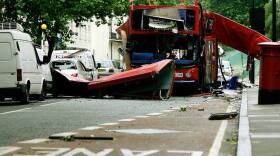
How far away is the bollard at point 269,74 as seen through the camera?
67.4 ft

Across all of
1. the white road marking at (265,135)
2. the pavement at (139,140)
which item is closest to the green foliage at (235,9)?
the pavement at (139,140)

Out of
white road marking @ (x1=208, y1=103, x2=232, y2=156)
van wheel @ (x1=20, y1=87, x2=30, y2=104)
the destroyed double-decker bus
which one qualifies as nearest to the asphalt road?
van wheel @ (x1=20, y1=87, x2=30, y2=104)

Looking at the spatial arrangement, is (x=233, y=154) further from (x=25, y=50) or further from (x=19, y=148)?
(x=25, y=50)

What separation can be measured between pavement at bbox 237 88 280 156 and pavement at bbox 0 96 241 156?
0.24 metres

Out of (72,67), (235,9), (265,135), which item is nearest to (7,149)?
(265,135)

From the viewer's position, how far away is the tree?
35.8m

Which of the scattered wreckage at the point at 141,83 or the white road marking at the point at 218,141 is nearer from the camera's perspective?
the white road marking at the point at 218,141

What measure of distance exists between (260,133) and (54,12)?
2552cm

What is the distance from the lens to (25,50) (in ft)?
78.7

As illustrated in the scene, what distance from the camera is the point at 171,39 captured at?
2895 cm

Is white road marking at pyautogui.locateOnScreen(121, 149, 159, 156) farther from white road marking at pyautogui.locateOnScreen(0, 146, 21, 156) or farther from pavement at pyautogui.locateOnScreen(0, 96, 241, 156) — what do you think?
white road marking at pyautogui.locateOnScreen(0, 146, 21, 156)

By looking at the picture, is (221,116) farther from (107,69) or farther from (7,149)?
(107,69)

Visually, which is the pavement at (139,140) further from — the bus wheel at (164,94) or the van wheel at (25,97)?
the bus wheel at (164,94)

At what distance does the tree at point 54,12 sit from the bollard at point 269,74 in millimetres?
16424
